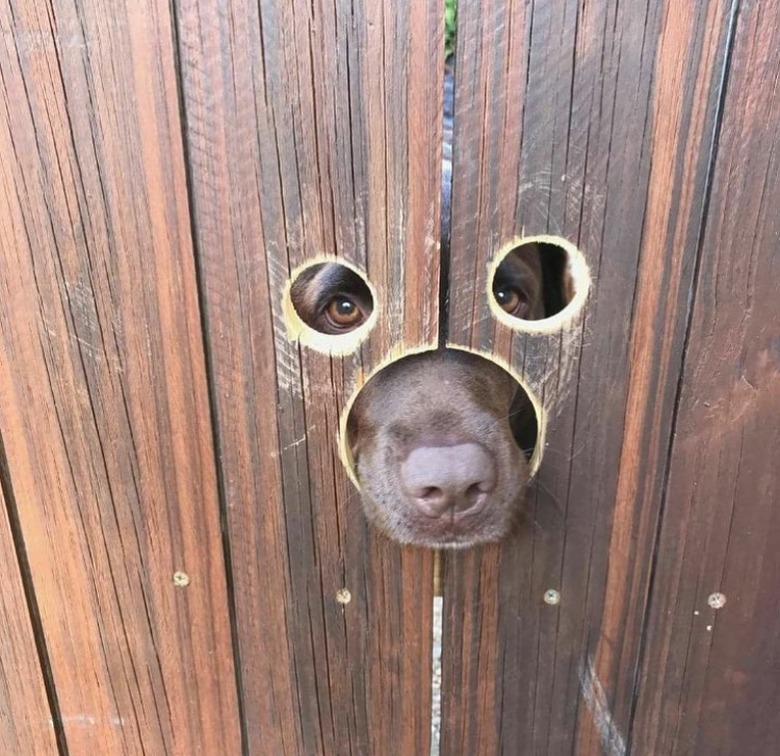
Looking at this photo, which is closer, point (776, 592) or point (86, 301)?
point (86, 301)

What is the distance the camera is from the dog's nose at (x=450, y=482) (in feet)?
4.22

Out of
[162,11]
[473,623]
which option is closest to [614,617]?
[473,623]

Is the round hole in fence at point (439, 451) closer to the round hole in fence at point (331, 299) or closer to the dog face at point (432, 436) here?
the dog face at point (432, 436)

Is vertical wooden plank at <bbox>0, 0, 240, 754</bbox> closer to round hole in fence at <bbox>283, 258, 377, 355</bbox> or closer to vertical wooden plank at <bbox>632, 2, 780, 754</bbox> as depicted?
round hole in fence at <bbox>283, 258, 377, 355</bbox>

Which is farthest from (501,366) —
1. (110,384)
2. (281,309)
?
(110,384)

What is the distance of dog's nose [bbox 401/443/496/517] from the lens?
4.22ft

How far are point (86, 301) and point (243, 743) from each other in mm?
981

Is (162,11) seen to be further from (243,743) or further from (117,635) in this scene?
(243,743)

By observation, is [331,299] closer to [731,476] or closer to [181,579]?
[181,579]

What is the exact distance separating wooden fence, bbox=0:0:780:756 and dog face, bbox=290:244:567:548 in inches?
2.9

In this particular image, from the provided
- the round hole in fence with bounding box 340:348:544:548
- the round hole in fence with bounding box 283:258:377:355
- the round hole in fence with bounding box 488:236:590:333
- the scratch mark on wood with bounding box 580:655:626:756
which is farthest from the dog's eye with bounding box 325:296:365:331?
the scratch mark on wood with bounding box 580:655:626:756

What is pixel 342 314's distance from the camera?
1606 millimetres

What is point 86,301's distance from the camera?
1.22m

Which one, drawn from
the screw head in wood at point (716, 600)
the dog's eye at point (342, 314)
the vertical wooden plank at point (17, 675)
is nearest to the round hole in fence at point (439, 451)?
the dog's eye at point (342, 314)
